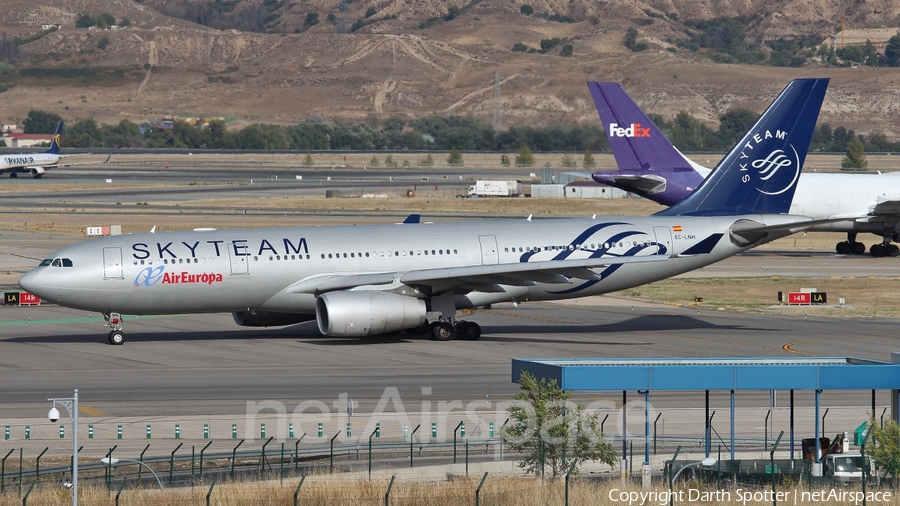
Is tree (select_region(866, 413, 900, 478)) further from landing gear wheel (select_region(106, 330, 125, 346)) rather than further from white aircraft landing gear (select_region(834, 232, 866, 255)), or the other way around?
white aircraft landing gear (select_region(834, 232, 866, 255))

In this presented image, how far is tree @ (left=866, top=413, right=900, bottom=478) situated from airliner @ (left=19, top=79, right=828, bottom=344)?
1984 cm

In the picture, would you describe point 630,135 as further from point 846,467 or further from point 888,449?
point 888,449

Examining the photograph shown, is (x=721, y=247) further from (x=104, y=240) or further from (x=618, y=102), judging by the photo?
(x=104, y=240)

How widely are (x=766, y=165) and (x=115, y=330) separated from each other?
26.8 metres

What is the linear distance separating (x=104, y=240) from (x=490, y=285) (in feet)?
46.3

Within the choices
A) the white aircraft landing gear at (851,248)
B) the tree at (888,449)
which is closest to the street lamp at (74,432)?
the tree at (888,449)

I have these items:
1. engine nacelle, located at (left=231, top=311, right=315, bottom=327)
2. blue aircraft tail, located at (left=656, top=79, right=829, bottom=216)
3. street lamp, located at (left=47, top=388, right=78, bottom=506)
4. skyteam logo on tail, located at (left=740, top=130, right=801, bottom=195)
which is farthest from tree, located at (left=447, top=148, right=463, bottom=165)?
street lamp, located at (left=47, top=388, right=78, bottom=506)

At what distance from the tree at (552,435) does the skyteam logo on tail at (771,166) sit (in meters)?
28.1

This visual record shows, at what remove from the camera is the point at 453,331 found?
4734 cm

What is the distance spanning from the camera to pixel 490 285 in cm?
4647

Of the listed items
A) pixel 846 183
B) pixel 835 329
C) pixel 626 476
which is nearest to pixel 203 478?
pixel 626 476

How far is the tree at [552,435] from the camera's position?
2567cm

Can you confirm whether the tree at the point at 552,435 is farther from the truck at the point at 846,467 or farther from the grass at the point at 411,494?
the truck at the point at 846,467

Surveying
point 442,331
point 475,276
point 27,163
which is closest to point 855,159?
point 27,163
